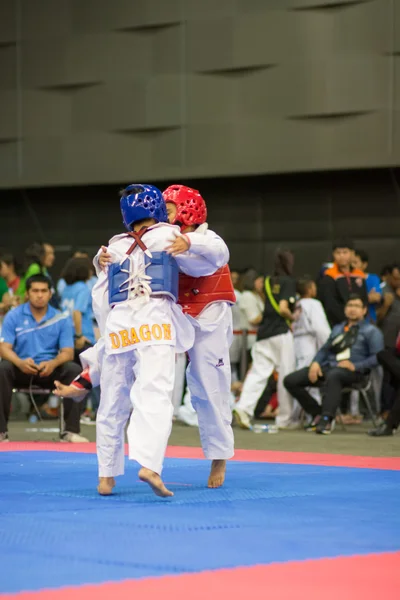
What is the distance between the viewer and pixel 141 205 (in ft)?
16.4

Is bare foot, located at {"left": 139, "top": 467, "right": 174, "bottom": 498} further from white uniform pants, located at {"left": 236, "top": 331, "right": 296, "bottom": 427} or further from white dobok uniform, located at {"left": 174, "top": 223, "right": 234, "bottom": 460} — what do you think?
white uniform pants, located at {"left": 236, "top": 331, "right": 296, "bottom": 427}

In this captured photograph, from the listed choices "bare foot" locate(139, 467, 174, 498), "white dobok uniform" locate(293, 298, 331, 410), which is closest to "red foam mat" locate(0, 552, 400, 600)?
"bare foot" locate(139, 467, 174, 498)

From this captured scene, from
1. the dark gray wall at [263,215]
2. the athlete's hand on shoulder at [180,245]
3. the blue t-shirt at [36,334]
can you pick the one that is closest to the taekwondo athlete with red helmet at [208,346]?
the athlete's hand on shoulder at [180,245]

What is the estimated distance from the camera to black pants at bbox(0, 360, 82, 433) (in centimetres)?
834

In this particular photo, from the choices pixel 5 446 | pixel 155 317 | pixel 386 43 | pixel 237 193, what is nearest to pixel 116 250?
pixel 155 317

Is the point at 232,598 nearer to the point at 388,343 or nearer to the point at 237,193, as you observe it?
the point at 388,343

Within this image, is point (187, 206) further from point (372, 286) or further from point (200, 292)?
point (372, 286)

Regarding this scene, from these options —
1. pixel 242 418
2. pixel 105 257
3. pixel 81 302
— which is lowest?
pixel 242 418

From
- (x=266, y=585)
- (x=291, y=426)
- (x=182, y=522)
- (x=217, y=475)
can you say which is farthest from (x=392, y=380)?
(x=266, y=585)

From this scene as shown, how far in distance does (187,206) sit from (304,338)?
4.97 m

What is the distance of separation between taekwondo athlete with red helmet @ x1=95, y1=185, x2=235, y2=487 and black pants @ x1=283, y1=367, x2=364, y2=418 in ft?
13.2

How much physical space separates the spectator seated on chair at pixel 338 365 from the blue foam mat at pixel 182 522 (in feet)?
10.7

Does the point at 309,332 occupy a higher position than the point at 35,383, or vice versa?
the point at 309,332

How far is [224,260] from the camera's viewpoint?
5082mm
